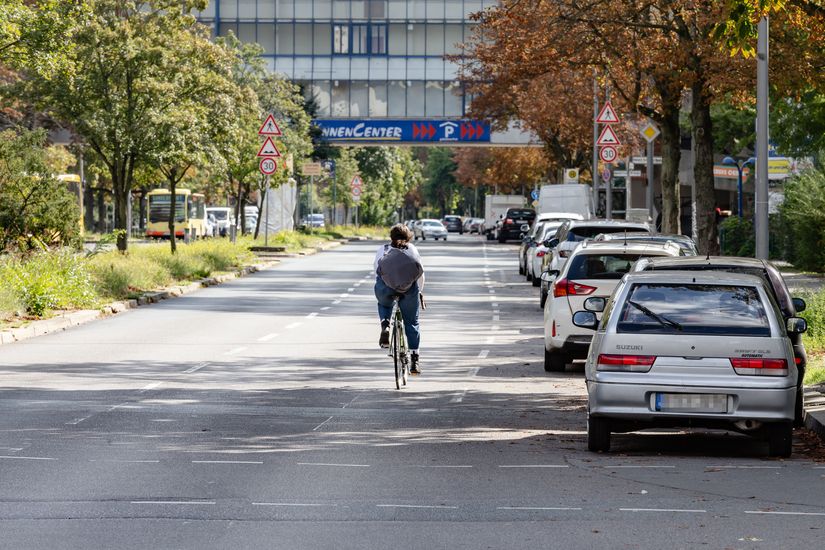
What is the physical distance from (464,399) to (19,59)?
12489 millimetres

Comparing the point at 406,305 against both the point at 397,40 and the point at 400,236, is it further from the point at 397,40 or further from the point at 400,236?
the point at 397,40

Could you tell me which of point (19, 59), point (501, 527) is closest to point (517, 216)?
point (19, 59)

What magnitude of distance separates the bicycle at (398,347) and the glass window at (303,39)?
247 ft

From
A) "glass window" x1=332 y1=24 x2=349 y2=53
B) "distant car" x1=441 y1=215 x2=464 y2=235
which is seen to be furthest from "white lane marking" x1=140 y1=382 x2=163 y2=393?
"distant car" x1=441 y1=215 x2=464 y2=235

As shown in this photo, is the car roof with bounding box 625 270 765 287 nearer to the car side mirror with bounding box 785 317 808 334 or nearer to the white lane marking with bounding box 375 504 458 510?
the car side mirror with bounding box 785 317 808 334

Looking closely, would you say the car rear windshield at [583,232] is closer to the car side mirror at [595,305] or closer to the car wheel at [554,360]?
the car wheel at [554,360]

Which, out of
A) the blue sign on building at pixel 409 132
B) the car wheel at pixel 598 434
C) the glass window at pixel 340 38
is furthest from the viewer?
the glass window at pixel 340 38

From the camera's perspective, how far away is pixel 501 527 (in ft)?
27.4

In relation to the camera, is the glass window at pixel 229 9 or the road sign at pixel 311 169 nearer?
the road sign at pixel 311 169

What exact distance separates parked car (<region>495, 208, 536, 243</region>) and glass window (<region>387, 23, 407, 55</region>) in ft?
53.7

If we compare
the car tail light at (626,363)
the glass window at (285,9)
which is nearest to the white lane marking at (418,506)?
the car tail light at (626,363)

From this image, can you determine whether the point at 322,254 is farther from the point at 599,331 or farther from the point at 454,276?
the point at 599,331

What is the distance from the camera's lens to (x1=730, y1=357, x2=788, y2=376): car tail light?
1112 centimetres

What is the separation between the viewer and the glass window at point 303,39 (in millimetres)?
90562
